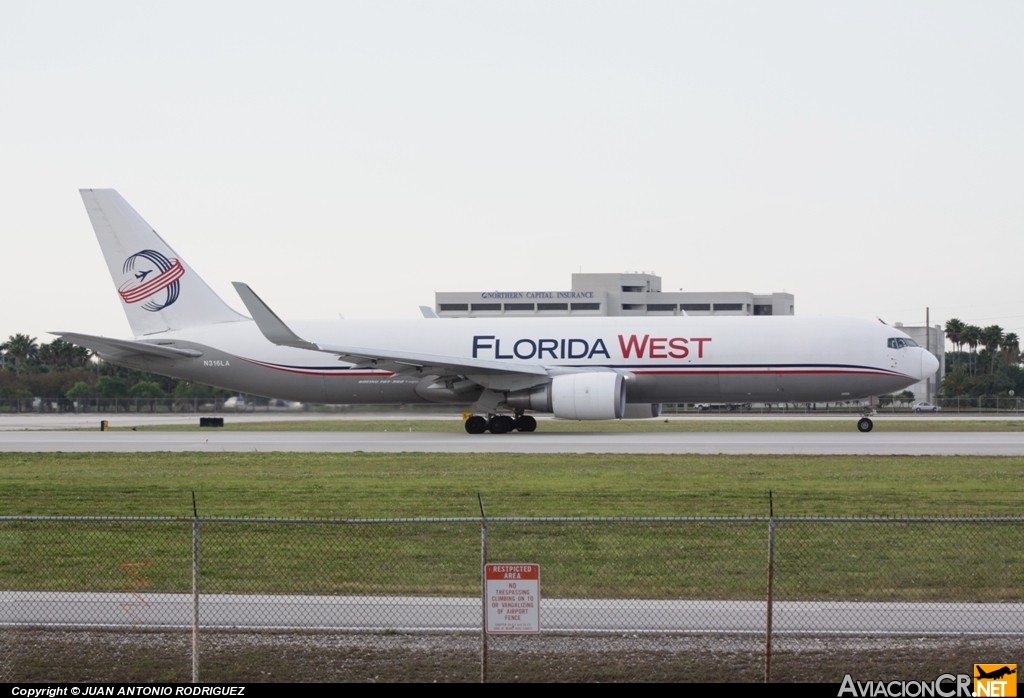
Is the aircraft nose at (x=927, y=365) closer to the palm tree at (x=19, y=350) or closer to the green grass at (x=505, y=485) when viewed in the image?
the green grass at (x=505, y=485)

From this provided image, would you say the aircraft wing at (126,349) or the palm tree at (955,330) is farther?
the palm tree at (955,330)

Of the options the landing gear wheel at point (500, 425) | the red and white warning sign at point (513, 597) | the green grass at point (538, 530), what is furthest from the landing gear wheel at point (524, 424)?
the red and white warning sign at point (513, 597)

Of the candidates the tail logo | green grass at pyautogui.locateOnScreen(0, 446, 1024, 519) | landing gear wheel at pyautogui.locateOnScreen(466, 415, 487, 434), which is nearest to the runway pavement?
landing gear wheel at pyautogui.locateOnScreen(466, 415, 487, 434)

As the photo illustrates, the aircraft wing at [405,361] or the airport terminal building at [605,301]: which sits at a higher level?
the airport terminal building at [605,301]

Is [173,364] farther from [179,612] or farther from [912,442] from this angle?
[179,612]

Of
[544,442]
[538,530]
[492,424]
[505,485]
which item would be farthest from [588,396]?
[538,530]

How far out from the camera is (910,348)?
42188mm

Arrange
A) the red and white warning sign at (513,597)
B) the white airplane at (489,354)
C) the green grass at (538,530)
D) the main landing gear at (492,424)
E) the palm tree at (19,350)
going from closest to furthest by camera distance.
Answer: the red and white warning sign at (513,597)
the green grass at (538,530)
the white airplane at (489,354)
the main landing gear at (492,424)
the palm tree at (19,350)

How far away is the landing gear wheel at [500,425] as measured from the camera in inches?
1666

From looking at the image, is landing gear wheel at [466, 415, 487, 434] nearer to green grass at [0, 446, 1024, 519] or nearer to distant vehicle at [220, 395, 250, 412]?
green grass at [0, 446, 1024, 519]

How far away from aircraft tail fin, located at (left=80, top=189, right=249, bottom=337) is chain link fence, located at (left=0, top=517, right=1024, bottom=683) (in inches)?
1174

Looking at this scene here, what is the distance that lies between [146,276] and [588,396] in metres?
18.4

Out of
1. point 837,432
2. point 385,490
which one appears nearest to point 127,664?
point 385,490

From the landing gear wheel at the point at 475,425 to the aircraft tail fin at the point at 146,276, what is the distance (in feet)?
36.5
